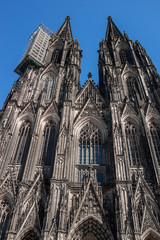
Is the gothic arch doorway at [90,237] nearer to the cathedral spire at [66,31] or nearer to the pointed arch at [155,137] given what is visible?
the pointed arch at [155,137]

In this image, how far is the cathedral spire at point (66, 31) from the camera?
36106 mm

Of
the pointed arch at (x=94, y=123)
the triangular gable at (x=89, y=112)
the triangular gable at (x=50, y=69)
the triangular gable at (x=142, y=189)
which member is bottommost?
the triangular gable at (x=142, y=189)

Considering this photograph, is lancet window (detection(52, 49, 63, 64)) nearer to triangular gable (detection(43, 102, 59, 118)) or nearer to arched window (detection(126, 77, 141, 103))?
arched window (detection(126, 77, 141, 103))

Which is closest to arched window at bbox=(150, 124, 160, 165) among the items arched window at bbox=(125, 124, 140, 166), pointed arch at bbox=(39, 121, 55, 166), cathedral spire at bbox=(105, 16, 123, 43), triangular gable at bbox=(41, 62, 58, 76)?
arched window at bbox=(125, 124, 140, 166)

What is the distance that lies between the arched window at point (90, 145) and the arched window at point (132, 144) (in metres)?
2.43

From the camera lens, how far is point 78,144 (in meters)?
19.3

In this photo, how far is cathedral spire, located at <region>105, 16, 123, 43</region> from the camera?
118ft

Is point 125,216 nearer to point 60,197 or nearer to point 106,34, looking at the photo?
point 60,197

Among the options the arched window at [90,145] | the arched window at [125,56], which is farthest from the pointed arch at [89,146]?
the arched window at [125,56]

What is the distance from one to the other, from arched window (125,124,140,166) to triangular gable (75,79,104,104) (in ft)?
14.7

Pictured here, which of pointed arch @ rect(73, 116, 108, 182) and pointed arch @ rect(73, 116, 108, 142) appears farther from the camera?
pointed arch @ rect(73, 116, 108, 142)

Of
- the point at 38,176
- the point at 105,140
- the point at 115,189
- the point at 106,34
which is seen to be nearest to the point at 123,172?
the point at 115,189

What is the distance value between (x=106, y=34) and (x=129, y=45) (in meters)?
8.64

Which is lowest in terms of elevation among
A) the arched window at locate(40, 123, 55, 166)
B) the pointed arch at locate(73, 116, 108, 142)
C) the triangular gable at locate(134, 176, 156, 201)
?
the triangular gable at locate(134, 176, 156, 201)
